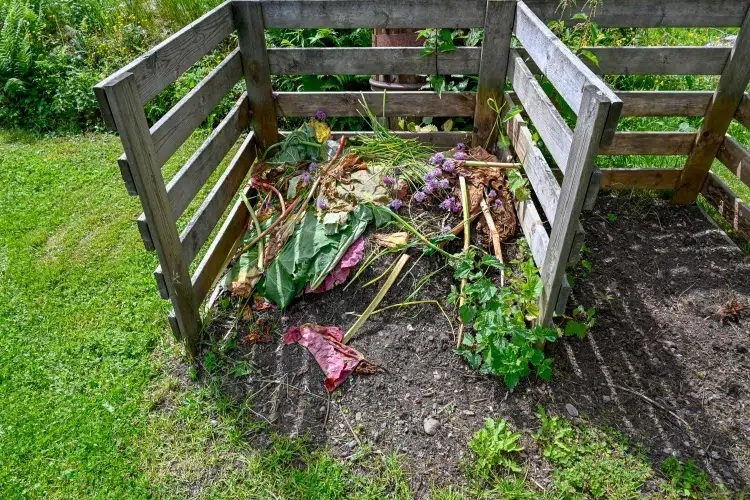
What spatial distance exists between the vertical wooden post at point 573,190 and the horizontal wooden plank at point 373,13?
1.69 m

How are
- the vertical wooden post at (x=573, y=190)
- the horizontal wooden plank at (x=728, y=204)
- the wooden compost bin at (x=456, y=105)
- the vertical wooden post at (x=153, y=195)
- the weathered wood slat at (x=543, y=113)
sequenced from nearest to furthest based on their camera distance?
the vertical wooden post at (x=573, y=190)
the vertical wooden post at (x=153, y=195)
the wooden compost bin at (x=456, y=105)
the weathered wood slat at (x=543, y=113)
the horizontal wooden plank at (x=728, y=204)

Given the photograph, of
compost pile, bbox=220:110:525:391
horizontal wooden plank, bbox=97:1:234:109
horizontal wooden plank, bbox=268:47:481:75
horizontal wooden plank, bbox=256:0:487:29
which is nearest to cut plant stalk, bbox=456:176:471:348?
compost pile, bbox=220:110:525:391

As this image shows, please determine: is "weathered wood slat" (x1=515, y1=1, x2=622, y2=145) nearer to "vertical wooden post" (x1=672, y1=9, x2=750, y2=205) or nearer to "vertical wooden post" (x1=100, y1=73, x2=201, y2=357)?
"vertical wooden post" (x1=672, y1=9, x2=750, y2=205)

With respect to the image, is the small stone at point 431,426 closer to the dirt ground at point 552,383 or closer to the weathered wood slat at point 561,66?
the dirt ground at point 552,383

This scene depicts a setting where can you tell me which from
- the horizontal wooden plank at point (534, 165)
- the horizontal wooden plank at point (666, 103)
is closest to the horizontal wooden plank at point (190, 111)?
the horizontal wooden plank at point (534, 165)

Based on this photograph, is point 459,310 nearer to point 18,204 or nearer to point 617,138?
point 617,138

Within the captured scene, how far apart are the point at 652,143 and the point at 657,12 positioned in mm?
987

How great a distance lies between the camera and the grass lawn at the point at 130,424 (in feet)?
8.38

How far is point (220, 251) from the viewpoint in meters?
3.51

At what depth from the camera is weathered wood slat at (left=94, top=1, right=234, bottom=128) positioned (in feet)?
7.93

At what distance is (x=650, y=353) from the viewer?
3.14 m

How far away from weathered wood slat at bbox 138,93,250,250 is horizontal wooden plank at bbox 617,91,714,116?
9.19 feet

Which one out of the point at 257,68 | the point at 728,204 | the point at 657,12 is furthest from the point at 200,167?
the point at 728,204

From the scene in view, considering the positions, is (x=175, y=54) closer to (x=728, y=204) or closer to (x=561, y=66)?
(x=561, y=66)
